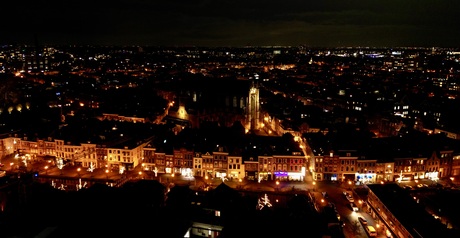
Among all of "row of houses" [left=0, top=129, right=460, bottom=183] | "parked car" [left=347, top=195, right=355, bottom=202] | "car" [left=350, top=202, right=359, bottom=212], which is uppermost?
"row of houses" [left=0, top=129, right=460, bottom=183]

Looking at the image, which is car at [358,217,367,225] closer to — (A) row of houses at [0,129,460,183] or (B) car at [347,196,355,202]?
(B) car at [347,196,355,202]

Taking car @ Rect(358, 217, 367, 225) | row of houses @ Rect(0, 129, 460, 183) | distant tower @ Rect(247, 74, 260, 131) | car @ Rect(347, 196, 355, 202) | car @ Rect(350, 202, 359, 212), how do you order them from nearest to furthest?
car @ Rect(358, 217, 367, 225) < car @ Rect(350, 202, 359, 212) < car @ Rect(347, 196, 355, 202) < row of houses @ Rect(0, 129, 460, 183) < distant tower @ Rect(247, 74, 260, 131)

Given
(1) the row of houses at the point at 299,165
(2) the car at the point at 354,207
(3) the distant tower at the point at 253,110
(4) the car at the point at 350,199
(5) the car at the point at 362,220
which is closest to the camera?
(5) the car at the point at 362,220

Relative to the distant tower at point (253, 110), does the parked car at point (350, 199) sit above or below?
below

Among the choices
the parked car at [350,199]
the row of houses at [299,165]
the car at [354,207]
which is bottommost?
the car at [354,207]

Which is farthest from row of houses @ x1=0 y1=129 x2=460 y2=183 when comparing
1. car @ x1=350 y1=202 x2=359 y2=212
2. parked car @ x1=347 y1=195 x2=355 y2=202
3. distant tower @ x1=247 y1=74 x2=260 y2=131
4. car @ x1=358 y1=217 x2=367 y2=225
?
distant tower @ x1=247 y1=74 x2=260 y2=131

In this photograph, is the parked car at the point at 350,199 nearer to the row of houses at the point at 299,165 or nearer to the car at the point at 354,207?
the car at the point at 354,207

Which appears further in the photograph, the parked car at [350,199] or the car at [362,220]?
the parked car at [350,199]

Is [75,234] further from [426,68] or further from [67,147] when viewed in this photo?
[426,68]

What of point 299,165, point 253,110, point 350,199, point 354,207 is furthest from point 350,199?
point 253,110

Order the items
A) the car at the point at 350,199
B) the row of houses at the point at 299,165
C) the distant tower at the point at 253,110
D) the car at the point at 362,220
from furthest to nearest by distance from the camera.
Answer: the distant tower at the point at 253,110, the row of houses at the point at 299,165, the car at the point at 350,199, the car at the point at 362,220

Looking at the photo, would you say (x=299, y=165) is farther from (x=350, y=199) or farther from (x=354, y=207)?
(x=354, y=207)

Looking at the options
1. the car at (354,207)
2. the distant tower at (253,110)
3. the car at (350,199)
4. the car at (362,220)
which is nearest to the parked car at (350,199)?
the car at (350,199)
